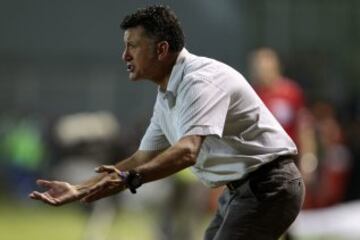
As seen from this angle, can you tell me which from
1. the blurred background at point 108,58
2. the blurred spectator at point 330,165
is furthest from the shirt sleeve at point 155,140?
the blurred background at point 108,58

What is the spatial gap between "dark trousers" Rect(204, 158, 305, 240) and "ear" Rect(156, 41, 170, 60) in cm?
85

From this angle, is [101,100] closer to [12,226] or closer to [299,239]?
[12,226]

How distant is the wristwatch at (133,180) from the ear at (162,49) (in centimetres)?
78

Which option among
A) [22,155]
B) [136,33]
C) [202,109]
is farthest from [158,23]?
[22,155]

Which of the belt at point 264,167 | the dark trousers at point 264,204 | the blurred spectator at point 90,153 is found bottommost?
the blurred spectator at point 90,153

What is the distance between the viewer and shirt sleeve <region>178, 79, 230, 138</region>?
6344mm

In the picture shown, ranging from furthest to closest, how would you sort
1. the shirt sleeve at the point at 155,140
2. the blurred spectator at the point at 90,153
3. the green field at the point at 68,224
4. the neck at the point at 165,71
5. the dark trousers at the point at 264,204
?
1. the green field at the point at 68,224
2. the blurred spectator at the point at 90,153
3. the shirt sleeve at the point at 155,140
4. the dark trousers at the point at 264,204
5. the neck at the point at 165,71

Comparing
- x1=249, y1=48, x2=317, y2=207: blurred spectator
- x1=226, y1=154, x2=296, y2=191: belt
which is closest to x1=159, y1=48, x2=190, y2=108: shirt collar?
x1=226, y1=154, x2=296, y2=191: belt

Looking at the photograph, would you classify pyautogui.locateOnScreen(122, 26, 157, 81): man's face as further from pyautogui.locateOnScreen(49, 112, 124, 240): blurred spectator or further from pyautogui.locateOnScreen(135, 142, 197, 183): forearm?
pyautogui.locateOnScreen(49, 112, 124, 240): blurred spectator

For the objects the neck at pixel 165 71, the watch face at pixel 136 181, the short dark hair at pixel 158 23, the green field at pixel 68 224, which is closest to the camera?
the watch face at pixel 136 181

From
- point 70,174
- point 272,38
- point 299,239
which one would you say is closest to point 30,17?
point 272,38

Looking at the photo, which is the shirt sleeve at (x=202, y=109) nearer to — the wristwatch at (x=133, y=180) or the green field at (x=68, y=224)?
the wristwatch at (x=133, y=180)

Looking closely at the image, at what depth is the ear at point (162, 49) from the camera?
264 inches

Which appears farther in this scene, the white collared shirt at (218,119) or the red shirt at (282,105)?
the red shirt at (282,105)
